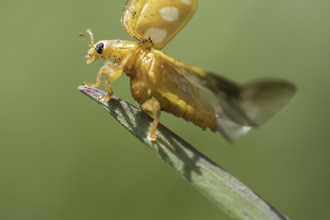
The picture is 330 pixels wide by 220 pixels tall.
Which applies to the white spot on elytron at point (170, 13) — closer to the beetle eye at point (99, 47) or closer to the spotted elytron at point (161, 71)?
the spotted elytron at point (161, 71)

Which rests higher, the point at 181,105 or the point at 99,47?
the point at 99,47

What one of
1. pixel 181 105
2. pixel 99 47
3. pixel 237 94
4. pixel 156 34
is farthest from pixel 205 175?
pixel 99 47

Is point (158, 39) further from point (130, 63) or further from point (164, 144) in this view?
point (164, 144)

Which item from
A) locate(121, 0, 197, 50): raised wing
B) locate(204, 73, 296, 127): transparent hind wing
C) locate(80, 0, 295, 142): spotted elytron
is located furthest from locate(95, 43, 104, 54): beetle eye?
locate(204, 73, 296, 127): transparent hind wing

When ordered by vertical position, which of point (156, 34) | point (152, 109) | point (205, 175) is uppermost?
point (156, 34)

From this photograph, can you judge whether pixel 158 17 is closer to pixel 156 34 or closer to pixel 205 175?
pixel 156 34

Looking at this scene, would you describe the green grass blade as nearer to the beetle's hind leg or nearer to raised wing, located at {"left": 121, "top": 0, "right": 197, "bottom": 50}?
the beetle's hind leg
